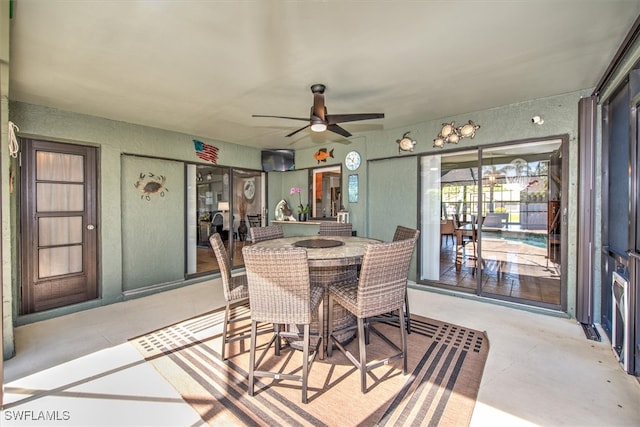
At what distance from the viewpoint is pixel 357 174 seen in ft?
17.0

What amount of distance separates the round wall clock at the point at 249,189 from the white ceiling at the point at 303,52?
2.41 m

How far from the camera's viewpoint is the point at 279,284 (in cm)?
193

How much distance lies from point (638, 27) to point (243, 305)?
14.3ft

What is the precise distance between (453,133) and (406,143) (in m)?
0.70

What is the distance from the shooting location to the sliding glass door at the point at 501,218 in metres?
3.85

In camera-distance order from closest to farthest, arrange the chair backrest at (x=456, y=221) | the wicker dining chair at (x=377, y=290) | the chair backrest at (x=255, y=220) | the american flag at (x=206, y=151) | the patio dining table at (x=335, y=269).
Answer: the wicker dining chair at (x=377, y=290) < the patio dining table at (x=335, y=269) < the american flag at (x=206, y=151) < the chair backrest at (x=456, y=221) < the chair backrest at (x=255, y=220)

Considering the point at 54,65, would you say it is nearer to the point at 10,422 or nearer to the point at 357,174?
the point at 10,422

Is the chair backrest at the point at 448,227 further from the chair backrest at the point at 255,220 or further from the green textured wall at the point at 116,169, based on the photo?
the green textured wall at the point at 116,169

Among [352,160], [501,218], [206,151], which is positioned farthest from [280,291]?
[501,218]

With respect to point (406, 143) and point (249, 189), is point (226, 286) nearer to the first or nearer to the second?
point (406, 143)

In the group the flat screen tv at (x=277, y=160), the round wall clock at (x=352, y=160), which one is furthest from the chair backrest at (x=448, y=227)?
the flat screen tv at (x=277, y=160)

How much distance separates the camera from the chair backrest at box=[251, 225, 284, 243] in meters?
3.45

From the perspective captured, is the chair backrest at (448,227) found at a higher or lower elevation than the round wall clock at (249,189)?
lower
